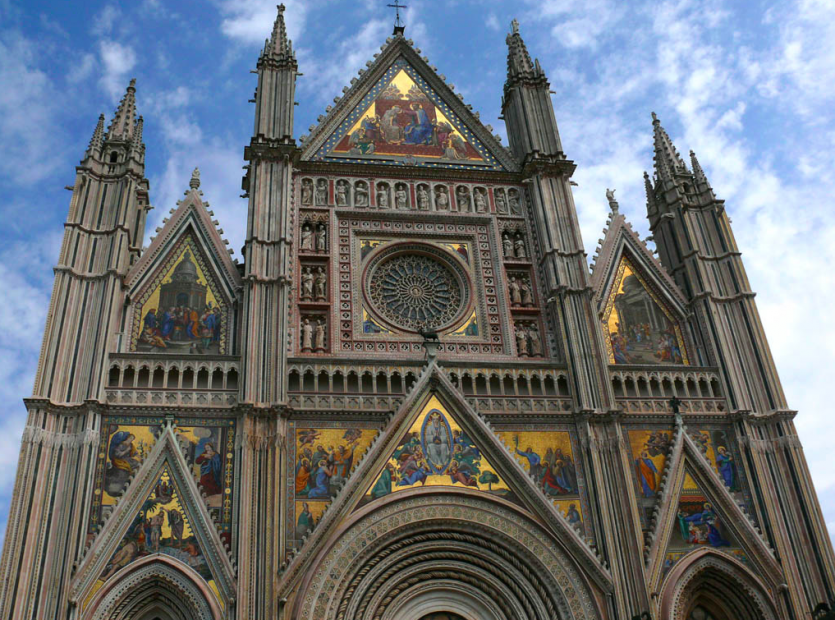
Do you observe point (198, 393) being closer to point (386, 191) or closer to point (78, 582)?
point (78, 582)

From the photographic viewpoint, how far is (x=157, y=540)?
1523 cm

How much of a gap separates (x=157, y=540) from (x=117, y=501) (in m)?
1.12

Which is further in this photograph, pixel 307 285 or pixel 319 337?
pixel 307 285

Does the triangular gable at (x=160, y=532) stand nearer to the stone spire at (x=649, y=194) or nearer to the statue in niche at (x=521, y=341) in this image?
the statue in niche at (x=521, y=341)

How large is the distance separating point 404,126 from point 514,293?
6044 millimetres

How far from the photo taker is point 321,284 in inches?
754

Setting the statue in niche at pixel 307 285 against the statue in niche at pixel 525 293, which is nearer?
the statue in niche at pixel 307 285

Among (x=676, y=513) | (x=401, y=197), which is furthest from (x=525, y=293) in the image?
(x=676, y=513)

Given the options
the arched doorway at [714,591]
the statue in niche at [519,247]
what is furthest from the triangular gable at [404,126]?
the arched doorway at [714,591]

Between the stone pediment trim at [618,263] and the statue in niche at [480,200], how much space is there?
127 inches

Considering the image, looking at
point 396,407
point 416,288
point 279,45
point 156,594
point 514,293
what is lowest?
point 156,594

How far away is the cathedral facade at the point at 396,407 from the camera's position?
15.4m

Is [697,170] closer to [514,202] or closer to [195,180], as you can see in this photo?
[514,202]

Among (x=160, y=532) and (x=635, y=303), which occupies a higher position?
(x=635, y=303)
